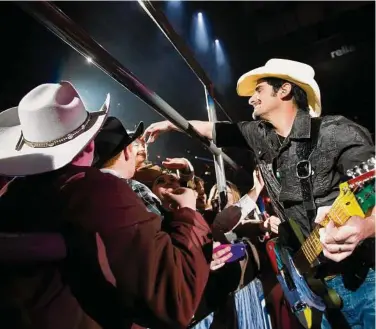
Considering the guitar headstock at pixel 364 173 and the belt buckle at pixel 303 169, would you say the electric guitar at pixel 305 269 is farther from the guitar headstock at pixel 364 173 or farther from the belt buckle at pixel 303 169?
the belt buckle at pixel 303 169

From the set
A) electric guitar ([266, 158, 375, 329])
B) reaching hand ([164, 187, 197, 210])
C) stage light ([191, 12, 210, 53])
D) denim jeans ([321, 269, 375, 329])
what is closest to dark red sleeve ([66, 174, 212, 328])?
reaching hand ([164, 187, 197, 210])

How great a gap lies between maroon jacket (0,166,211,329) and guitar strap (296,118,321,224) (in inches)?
29.7

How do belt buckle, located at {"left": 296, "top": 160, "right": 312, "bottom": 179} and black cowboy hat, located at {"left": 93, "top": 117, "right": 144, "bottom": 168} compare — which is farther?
belt buckle, located at {"left": 296, "top": 160, "right": 312, "bottom": 179}

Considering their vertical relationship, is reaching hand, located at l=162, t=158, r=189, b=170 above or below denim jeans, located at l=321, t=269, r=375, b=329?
above

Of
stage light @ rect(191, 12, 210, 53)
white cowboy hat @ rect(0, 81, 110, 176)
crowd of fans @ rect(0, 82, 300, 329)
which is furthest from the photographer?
stage light @ rect(191, 12, 210, 53)

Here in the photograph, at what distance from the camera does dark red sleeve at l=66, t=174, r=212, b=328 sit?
87cm

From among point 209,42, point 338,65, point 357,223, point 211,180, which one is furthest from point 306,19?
point 357,223

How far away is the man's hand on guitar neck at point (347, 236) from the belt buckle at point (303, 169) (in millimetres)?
382

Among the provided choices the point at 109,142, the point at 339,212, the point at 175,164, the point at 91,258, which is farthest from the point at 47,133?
the point at 339,212

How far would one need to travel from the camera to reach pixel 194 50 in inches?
226

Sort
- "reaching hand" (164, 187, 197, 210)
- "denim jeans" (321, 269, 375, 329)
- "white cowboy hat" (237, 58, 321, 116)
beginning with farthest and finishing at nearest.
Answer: "white cowboy hat" (237, 58, 321, 116)
"denim jeans" (321, 269, 375, 329)
"reaching hand" (164, 187, 197, 210)

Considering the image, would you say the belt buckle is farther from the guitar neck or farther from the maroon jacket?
the maroon jacket

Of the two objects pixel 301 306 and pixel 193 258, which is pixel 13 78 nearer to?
pixel 193 258

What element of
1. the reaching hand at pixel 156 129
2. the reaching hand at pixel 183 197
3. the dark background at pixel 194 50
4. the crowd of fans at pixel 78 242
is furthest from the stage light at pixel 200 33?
the crowd of fans at pixel 78 242
